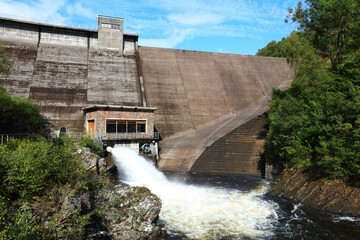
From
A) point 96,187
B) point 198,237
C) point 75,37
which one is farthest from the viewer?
point 75,37

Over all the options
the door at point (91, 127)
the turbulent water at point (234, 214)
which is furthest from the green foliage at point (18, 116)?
the turbulent water at point (234, 214)

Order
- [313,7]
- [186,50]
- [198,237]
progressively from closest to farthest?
[198,237]
[313,7]
[186,50]

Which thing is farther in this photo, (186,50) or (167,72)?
(186,50)

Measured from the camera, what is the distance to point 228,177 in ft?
79.6

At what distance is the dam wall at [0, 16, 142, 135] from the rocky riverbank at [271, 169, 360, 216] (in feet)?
79.1

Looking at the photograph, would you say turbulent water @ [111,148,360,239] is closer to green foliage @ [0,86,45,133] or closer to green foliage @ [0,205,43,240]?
green foliage @ [0,205,43,240]

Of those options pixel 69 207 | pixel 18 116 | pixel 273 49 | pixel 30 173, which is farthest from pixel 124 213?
pixel 273 49

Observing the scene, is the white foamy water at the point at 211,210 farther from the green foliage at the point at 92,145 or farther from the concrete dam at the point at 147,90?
the concrete dam at the point at 147,90

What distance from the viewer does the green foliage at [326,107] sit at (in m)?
15.9

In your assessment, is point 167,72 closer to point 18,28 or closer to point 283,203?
point 18,28

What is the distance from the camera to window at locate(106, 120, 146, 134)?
27.9m

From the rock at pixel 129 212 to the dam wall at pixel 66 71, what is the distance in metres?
21.4

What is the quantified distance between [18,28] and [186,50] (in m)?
27.3

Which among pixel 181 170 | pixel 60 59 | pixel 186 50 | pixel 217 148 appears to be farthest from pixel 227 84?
pixel 60 59
